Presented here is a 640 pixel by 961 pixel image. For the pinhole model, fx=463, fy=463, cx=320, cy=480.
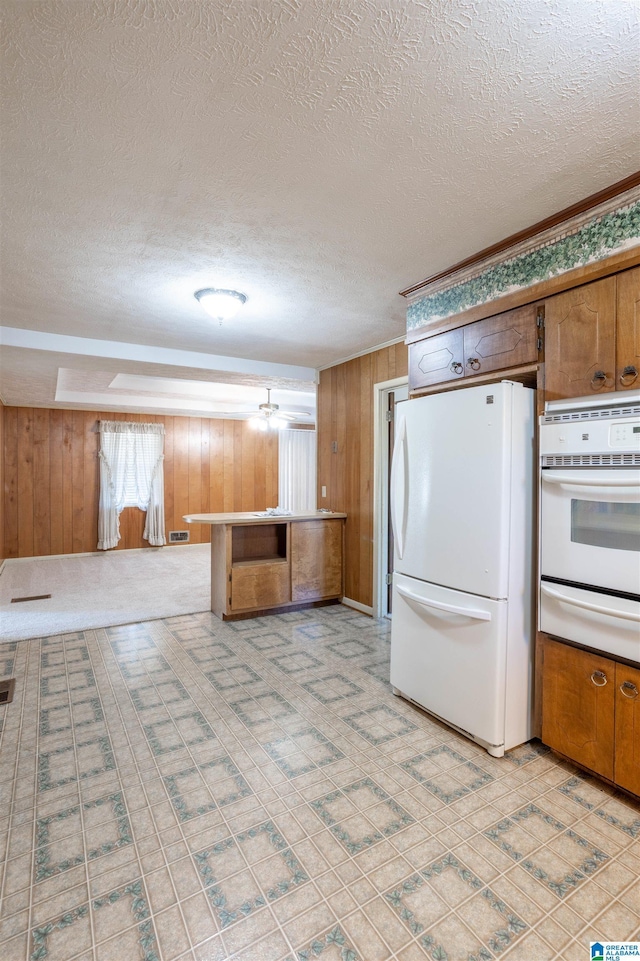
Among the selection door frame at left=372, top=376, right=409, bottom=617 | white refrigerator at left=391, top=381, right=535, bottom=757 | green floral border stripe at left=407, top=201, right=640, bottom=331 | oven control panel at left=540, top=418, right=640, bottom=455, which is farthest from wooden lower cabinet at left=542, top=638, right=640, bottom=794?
door frame at left=372, top=376, right=409, bottom=617

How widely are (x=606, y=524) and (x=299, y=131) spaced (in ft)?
6.18

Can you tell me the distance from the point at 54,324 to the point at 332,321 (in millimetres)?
2197

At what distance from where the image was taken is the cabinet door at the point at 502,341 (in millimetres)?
2223

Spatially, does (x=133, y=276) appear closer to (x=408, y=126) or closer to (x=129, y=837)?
(x=408, y=126)

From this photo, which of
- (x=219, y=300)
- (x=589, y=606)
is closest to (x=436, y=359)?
(x=219, y=300)

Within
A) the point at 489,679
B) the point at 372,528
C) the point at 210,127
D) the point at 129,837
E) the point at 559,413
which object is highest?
the point at 210,127

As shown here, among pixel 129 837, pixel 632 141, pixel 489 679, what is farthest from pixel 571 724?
pixel 632 141

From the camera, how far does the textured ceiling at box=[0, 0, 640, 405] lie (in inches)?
47.2

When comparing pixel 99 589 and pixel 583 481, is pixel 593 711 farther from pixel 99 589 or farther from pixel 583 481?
pixel 99 589

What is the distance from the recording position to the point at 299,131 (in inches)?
61.8

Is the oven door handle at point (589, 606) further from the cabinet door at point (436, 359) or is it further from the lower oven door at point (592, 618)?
the cabinet door at point (436, 359)

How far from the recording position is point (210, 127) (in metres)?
1.55

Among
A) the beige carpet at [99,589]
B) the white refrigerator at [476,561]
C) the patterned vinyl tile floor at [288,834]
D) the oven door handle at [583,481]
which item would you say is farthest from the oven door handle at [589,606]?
the beige carpet at [99,589]

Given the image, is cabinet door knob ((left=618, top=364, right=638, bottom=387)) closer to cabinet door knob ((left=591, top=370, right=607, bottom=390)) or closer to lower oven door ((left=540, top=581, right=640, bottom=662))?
cabinet door knob ((left=591, top=370, right=607, bottom=390))
